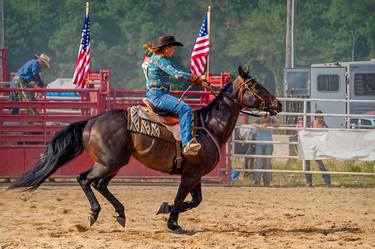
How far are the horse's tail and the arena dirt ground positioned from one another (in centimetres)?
56

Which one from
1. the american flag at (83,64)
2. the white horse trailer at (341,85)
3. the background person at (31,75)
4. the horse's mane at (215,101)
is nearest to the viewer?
the horse's mane at (215,101)

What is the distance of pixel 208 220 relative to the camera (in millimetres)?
10617

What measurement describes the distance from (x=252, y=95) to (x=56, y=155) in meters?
2.39

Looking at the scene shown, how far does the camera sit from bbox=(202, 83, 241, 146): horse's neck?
996 centimetres

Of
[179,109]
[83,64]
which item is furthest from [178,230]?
[83,64]

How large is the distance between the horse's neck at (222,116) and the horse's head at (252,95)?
10 cm

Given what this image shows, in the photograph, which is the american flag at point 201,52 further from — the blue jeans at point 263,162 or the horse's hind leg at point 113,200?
the horse's hind leg at point 113,200

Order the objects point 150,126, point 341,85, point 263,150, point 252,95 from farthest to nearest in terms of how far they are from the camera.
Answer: point 341,85 < point 263,150 < point 252,95 < point 150,126

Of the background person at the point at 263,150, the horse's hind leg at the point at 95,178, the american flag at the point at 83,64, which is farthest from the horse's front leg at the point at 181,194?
the american flag at the point at 83,64

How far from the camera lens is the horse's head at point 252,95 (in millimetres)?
10023

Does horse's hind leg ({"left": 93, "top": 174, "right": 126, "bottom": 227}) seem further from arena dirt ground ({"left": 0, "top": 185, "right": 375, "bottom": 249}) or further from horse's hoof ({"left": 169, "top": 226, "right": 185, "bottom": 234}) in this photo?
horse's hoof ({"left": 169, "top": 226, "right": 185, "bottom": 234})

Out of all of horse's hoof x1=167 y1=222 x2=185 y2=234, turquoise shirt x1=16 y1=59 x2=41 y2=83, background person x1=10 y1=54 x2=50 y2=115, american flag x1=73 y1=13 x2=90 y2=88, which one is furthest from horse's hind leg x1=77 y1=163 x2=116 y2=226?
american flag x1=73 y1=13 x2=90 y2=88

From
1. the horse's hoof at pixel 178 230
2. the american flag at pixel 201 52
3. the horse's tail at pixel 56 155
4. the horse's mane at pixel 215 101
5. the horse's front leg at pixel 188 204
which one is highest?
the american flag at pixel 201 52

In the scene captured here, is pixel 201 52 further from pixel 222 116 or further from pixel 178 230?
pixel 178 230
